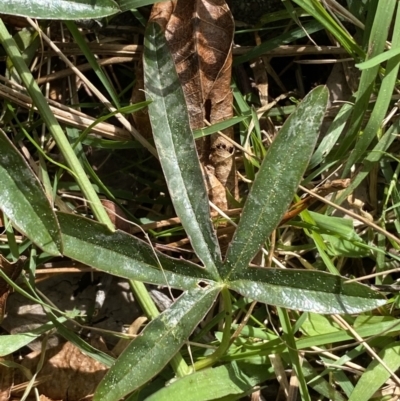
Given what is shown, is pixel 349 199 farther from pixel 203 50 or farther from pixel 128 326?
pixel 128 326

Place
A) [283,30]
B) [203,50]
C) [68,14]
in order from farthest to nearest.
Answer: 1. [283,30]
2. [203,50]
3. [68,14]

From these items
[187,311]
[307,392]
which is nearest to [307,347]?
[307,392]

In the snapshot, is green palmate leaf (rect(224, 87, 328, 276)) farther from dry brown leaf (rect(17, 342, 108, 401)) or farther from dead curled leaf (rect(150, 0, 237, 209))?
dry brown leaf (rect(17, 342, 108, 401))

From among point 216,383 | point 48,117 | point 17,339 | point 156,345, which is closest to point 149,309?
point 156,345

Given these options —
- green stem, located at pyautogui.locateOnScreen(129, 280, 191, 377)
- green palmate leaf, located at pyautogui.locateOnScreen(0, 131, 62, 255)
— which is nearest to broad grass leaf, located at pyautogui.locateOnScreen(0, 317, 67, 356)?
green stem, located at pyautogui.locateOnScreen(129, 280, 191, 377)

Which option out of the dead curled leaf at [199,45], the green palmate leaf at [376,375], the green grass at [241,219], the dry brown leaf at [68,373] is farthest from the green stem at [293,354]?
the dry brown leaf at [68,373]

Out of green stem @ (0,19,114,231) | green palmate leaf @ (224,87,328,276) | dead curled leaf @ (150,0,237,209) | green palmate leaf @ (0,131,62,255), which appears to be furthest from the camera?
dead curled leaf @ (150,0,237,209)
